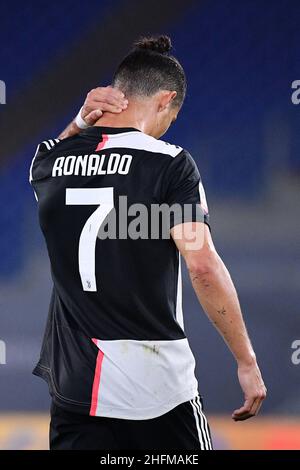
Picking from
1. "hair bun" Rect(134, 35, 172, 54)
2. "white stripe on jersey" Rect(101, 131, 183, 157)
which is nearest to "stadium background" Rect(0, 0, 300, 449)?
"hair bun" Rect(134, 35, 172, 54)

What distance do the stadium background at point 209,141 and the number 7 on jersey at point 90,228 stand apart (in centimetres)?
201

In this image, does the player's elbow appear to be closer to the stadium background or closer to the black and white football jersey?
Answer: the black and white football jersey

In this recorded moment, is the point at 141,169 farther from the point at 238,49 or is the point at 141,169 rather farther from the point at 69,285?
the point at 238,49

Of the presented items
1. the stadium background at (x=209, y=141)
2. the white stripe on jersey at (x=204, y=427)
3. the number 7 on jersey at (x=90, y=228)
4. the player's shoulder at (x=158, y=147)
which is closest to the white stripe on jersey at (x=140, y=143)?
the player's shoulder at (x=158, y=147)

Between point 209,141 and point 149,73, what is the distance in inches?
71.8

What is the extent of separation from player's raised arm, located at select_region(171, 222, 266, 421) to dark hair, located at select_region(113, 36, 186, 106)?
1.34 feet

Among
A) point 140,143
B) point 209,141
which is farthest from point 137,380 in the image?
point 209,141

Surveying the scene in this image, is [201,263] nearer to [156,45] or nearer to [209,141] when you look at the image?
[156,45]

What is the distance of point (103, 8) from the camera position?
12.3ft

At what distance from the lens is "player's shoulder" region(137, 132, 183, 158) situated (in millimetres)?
1749

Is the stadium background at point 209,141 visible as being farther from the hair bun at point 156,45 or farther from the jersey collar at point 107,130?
the jersey collar at point 107,130
